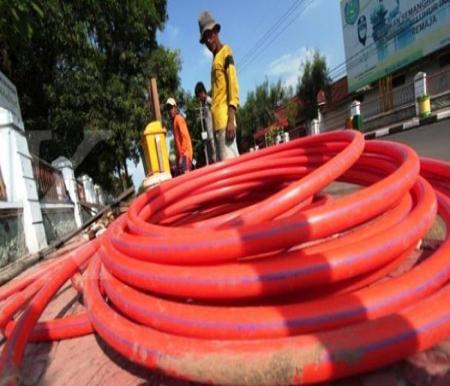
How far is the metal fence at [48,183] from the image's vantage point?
637 centimetres


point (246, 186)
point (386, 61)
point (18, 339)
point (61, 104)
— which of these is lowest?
point (18, 339)

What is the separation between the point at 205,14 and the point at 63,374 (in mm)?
3042

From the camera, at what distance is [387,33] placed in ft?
60.7

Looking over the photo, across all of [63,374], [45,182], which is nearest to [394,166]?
[63,374]

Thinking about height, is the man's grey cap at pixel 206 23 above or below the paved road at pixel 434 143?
above

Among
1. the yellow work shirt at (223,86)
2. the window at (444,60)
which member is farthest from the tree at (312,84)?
the yellow work shirt at (223,86)

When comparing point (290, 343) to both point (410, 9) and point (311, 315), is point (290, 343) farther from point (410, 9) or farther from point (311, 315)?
point (410, 9)

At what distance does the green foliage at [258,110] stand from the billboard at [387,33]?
565 inches

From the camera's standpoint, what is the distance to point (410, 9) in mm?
16969

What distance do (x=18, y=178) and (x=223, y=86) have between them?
3.15m

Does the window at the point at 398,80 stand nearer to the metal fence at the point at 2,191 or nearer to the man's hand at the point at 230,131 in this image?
the man's hand at the point at 230,131

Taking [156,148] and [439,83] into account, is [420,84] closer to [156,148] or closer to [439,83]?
[439,83]

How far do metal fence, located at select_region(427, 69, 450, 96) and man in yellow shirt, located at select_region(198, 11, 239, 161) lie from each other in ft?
42.7

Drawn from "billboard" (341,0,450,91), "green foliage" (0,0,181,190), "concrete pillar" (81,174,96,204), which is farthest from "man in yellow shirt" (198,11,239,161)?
"billboard" (341,0,450,91)
